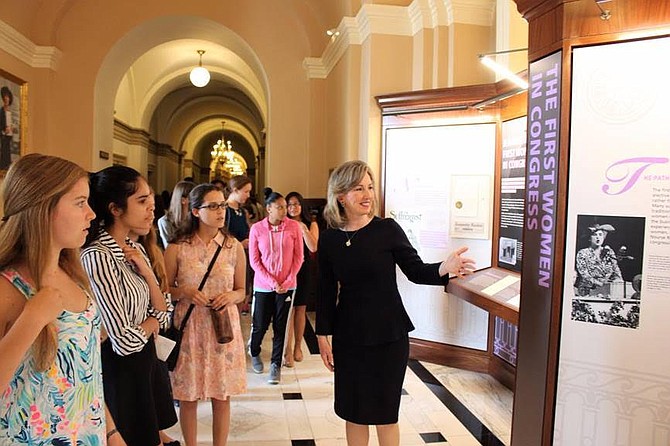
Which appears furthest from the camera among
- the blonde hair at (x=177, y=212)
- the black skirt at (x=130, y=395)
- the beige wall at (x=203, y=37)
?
the beige wall at (x=203, y=37)

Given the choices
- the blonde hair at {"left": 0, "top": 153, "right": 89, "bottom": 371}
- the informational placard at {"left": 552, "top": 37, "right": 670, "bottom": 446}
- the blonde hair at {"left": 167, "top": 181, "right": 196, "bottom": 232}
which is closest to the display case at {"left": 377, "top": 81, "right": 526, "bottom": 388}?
the informational placard at {"left": 552, "top": 37, "right": 670, "bottom": 446}

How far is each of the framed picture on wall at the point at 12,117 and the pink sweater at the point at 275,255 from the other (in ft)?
12.9

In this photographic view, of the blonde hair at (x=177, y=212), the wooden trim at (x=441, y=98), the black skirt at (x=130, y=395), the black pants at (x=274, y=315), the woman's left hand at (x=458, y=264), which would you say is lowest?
the black pants at (x=274, y=315)

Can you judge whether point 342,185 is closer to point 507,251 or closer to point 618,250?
point 618,250

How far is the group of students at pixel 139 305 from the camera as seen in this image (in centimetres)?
141

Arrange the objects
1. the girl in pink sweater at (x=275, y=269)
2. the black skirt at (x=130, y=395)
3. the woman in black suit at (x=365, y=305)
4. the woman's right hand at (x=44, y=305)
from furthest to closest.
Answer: the girl in pink sweater at (x=275, y=269)
the woman in black suit at (x=365, y=305)
the black skirt at (x=130, y=395)
the woman's right hand at (x=44, y=305)

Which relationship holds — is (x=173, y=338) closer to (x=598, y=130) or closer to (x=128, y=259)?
(x=128, y=259)

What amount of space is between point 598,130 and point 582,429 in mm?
1285

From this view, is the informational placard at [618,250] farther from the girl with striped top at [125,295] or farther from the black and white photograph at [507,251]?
the black and white photograph at [507,251]

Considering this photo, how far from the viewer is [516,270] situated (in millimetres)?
4586

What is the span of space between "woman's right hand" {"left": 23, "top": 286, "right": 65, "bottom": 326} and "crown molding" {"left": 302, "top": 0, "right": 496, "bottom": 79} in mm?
→ 5506

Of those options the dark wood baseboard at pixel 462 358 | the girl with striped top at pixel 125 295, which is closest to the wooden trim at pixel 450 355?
the dark wood baseboard at pixel 462 358

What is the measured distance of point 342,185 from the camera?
2.72 metres

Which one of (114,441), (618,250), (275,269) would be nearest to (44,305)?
(114,441)
